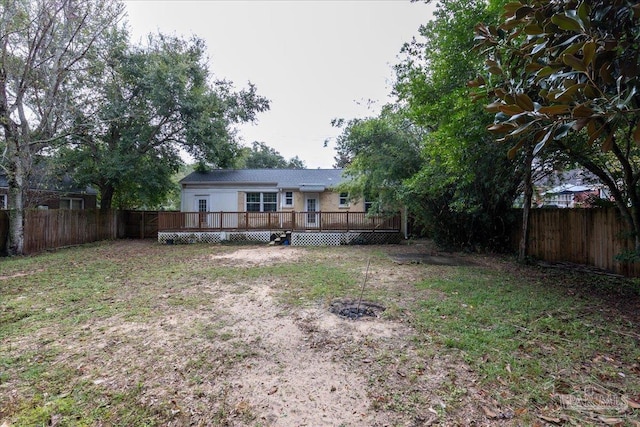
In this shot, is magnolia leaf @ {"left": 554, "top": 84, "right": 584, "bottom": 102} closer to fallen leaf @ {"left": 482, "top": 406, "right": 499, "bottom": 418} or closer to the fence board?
fallen leaf @ {"left": 482, "top": 406, "right": 499, "bottom": 418}

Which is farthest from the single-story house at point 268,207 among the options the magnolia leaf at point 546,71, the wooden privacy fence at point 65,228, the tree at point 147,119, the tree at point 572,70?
the magnolia leaf at point 546,71

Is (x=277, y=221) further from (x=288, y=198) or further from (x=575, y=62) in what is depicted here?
(x=575, y=62)

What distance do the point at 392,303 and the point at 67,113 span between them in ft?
41.6

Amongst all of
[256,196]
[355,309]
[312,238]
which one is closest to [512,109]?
[355,309]

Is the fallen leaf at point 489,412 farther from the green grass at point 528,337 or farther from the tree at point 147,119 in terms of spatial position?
the tree at point 147,119

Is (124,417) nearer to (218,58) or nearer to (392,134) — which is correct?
(392,134)

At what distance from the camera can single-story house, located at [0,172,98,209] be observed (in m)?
10.1

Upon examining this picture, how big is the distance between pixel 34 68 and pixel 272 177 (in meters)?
10.2

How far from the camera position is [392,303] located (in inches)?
188

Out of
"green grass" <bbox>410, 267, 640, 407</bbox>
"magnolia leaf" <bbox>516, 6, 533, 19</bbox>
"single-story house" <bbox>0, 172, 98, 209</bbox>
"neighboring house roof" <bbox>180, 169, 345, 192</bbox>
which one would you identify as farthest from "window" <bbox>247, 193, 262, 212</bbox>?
"magnolia leaf" <bbox>516, 6, 533, 19</bbox>

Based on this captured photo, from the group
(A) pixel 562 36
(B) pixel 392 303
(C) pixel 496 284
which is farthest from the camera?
(C) pixel 496 284

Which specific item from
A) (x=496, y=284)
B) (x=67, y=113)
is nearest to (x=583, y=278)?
(x=496, y=284)

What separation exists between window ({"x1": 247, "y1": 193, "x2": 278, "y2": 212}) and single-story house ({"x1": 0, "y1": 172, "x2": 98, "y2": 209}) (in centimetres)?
780

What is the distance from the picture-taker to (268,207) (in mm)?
Answer: 16453
